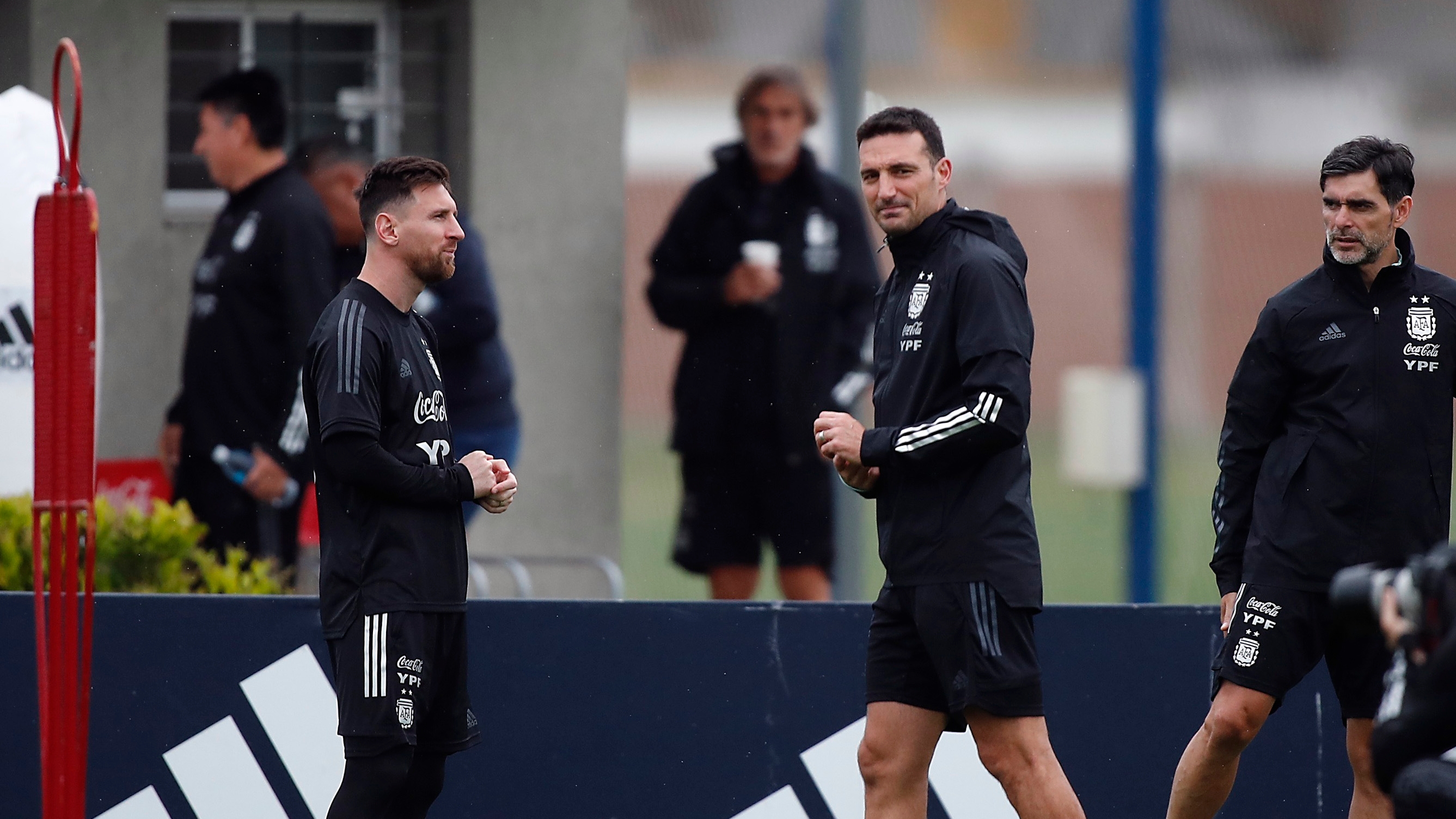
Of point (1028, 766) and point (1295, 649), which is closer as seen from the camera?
point (1028, 766)

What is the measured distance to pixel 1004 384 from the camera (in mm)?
4203

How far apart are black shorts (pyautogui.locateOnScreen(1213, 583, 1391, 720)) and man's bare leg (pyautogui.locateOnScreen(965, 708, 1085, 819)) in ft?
1.98

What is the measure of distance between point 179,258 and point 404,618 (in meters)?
2.91

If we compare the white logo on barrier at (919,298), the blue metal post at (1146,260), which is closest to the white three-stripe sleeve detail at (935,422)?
the white logo on barrier at (919,298)

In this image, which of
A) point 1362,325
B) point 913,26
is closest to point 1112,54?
point 913,26

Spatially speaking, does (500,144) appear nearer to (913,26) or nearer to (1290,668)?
(913,26)

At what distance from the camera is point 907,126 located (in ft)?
14.5

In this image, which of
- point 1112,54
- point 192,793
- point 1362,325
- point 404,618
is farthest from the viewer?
point 1112,54

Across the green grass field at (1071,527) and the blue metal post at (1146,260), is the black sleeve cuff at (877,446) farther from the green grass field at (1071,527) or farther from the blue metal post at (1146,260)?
the blue metal post at (1146,260)

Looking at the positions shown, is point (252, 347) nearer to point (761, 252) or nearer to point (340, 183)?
point (340, 183)

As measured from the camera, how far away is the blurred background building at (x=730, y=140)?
643 cm

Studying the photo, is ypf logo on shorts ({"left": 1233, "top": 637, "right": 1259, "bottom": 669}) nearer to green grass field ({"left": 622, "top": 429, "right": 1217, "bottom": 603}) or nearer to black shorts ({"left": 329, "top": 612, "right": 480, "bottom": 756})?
green grass field ({"left": 622, "top": 429, "right": 1217, "bottom": 603})

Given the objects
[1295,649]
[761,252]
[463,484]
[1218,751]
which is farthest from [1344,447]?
[761,252]

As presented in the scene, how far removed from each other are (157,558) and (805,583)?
7.20ft
